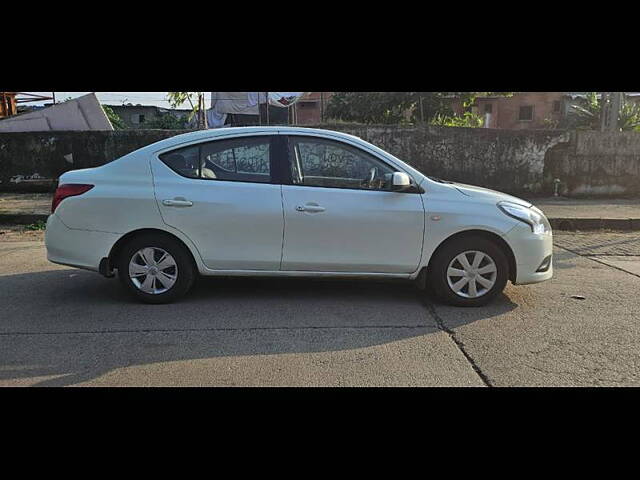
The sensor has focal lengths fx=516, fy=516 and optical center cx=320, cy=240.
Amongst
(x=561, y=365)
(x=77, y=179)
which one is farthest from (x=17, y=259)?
(x=561, y=365)

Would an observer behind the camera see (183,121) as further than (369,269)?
Yes

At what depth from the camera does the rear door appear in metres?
4.70

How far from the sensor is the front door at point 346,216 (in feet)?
15.5

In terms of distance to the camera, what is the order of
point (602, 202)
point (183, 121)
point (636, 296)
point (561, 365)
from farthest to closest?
point (183, 121), point (602, 202), point (636, 296), point (561, 365)

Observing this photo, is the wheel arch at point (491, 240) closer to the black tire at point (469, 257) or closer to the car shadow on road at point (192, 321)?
the black tire at point (469, 257)

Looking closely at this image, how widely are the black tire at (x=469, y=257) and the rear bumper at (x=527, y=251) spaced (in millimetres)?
123

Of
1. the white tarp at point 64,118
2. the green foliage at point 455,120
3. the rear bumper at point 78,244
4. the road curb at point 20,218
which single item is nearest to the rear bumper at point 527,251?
the rear bumper at point 78,244

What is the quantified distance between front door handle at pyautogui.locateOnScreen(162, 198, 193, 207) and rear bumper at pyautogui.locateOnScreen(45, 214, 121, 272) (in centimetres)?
54

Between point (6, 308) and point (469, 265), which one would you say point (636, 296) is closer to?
point (469, 265)

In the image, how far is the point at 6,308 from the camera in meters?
4.71

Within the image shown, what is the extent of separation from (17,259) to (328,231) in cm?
442

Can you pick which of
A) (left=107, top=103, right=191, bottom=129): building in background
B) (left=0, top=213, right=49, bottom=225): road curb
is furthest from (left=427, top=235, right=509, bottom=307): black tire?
(left=107, top=103, right=191, bottom=129): building in background

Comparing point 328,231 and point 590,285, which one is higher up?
point 328,231

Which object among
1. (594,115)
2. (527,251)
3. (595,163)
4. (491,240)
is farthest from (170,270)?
(594,115)
